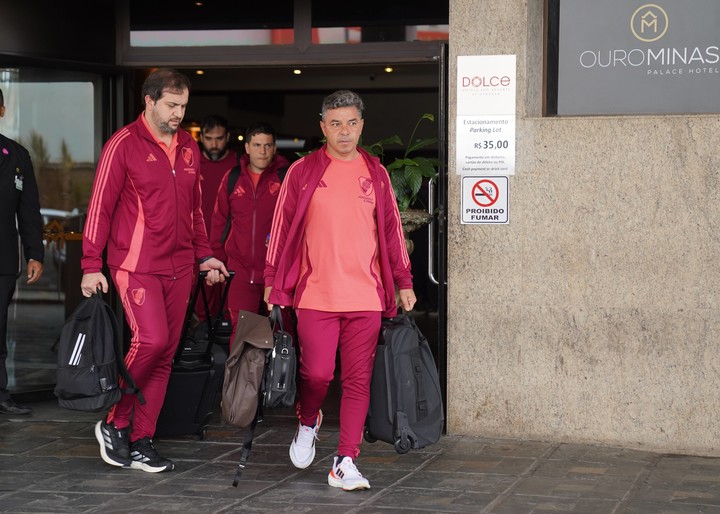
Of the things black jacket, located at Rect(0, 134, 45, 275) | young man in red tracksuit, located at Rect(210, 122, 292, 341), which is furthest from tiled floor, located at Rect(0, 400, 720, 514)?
black jacket, located at Rect(0, 134, 45, 275)

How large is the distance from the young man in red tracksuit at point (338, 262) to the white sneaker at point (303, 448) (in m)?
0.23

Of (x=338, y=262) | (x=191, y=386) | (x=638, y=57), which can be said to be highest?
(x=638, y=57)

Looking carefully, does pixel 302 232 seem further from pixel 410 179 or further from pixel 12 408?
pixel 12 408

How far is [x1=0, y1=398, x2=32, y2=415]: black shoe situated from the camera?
7.75 m

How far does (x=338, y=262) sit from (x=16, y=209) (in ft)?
10.0

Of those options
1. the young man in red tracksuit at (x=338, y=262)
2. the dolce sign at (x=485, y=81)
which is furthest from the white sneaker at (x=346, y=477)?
the dolce sign at (x=485, y=81)

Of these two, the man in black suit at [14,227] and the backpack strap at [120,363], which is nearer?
the backpack strap at [120,363]

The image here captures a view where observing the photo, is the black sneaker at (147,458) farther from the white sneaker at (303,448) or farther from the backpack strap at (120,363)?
the white sneaker at (303,448)

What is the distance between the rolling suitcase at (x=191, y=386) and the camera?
22.1ft

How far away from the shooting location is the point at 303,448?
611 centimetres

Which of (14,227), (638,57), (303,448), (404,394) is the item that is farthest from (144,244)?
(638,57)

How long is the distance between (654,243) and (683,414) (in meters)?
0.98

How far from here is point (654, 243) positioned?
664 cm

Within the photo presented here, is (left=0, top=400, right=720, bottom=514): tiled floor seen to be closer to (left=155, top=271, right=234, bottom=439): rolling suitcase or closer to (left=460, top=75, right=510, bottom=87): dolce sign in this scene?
(left=155, top=271, right=234, bottom=439): rolling suitcase
